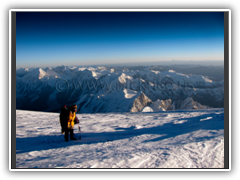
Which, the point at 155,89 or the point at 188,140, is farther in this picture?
the point at 155,89

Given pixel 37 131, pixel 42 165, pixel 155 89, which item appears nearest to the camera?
pixel 42 165

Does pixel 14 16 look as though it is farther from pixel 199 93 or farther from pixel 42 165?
pixel 199 93

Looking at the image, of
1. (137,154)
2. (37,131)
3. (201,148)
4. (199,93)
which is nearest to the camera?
(137,154)

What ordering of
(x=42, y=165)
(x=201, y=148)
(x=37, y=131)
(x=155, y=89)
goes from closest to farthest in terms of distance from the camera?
(x=42, y=165) < (x=201, y=148) < (x=37, y=131) < (x=155, y=89)

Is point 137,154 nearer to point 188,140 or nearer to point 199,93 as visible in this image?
point 188,140

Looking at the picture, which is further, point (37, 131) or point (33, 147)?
point (37, 131)
